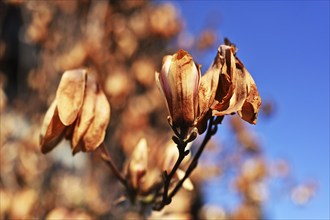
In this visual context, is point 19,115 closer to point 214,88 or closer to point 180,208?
point 180,208

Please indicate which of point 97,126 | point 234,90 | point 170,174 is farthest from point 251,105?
point 97,126

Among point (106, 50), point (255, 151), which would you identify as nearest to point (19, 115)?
point (106, 50)

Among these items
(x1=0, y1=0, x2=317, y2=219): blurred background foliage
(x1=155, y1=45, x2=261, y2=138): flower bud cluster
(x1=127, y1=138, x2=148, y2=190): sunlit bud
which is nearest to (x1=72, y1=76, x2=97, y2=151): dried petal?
(x1=127, y1=138, x2=148, y2=190): sunlit bud

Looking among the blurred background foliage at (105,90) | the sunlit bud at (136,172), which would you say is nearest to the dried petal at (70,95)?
the sunlit bud at (136,172)

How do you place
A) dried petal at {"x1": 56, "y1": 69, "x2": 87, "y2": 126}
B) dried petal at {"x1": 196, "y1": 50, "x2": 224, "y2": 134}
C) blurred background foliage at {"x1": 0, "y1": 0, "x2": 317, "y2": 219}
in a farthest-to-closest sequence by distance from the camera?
blurred background foliage at {"x1": 0, "y1": 0, "x2": 317, "y2": 219}
dried petal at {"x1": 56, "y1": 69, "x2": 87, "y2": 126}
dried petal at {"x1": 196, "y1": 50, "x2": 224, "y2": 134}

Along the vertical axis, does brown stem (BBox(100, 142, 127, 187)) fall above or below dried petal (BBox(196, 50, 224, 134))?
below

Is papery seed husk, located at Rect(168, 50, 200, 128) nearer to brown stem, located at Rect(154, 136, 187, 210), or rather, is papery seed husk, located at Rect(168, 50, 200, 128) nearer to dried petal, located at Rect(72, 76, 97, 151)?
brown stem, located at Rect(154, 136, 187, 210)

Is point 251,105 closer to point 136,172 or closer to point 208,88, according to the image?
point 208,88
